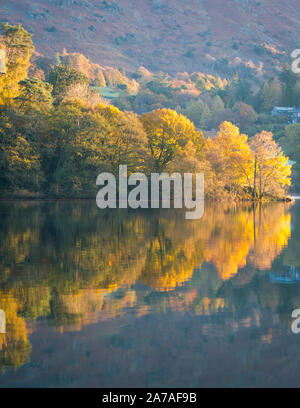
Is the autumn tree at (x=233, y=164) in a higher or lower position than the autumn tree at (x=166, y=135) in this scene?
lower

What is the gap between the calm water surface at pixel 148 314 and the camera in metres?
6.96

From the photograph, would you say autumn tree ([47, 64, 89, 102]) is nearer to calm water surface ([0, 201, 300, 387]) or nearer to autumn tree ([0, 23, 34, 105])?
autumn tree ([0, 23, 34, 105])

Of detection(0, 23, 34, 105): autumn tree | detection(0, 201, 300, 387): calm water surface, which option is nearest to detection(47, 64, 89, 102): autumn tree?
detection(0, 23, 34, 105): autumn tree

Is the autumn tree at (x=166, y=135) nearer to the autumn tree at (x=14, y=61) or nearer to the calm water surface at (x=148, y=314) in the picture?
the autumn tree at (x=14, y=61)

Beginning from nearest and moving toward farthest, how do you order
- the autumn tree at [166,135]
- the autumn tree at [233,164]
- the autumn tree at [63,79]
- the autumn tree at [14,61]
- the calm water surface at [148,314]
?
the calm water surface at [148,314] → the autumn tree at [14,61] → the autumn tree at [233,164] → the autumn tree at [166,135] → the autumn tree at [63,79]

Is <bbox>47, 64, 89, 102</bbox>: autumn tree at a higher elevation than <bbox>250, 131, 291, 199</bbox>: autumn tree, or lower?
higher

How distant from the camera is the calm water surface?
6965 mm

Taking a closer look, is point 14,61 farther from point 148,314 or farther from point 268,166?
point 148,314

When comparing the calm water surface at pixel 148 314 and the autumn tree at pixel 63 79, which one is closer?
the calm water surface at pixel 148 314

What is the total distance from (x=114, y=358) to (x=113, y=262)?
25.5 ft

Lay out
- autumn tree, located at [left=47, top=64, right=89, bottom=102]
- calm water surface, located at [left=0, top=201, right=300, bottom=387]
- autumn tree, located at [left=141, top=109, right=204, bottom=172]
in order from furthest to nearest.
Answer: autumn tree, located at [left=47, top=64, right=89, bottom=102] < autumn tree, located at [left=141, top=109, right=204, bottom=172] < calm water surface, located at [left=0, top=201, right=300, bottom=387]

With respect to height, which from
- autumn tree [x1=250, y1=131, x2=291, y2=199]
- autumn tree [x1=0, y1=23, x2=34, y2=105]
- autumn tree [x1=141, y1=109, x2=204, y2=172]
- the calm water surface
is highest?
autumn tree [x1=0, y1=23, x2=34, y2=105]

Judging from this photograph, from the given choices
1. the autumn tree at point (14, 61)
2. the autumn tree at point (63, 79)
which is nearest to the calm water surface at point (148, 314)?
the autumn tree at point (14, 61)

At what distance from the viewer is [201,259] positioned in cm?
1586
